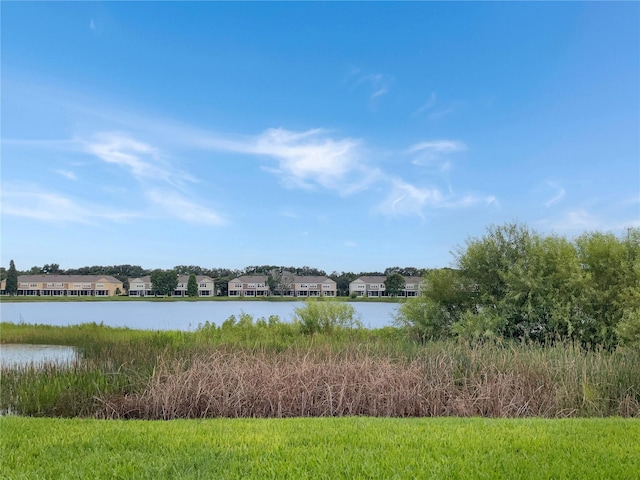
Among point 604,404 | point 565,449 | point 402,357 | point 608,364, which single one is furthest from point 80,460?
point 608,364

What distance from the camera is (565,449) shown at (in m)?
4.18

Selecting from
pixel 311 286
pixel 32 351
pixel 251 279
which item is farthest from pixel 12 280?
pixel 32 351

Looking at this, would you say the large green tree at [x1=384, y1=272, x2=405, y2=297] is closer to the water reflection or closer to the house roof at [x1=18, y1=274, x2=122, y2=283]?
the water reflection

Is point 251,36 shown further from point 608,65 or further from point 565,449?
point 565,449

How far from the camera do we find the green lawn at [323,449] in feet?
11.8

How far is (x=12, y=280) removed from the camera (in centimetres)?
4034

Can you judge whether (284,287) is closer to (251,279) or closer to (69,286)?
(251,279)

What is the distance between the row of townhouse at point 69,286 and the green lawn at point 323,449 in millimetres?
43772

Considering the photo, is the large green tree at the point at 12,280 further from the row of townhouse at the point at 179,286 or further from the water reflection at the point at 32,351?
the water reflection at the point at 32,351

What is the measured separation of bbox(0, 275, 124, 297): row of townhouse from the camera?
43.1 meters

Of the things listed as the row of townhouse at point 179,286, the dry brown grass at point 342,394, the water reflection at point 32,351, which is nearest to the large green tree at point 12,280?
the row of townhouse at point 179,286

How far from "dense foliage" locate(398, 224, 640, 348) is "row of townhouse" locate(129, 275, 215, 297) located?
31.5 metres

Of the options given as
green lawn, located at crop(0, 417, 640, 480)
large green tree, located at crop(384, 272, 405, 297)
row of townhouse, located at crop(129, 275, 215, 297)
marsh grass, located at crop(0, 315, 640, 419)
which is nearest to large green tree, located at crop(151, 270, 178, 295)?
row of townhouse, located at crop(129, 275, 215, 297)

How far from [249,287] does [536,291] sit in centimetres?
3685
